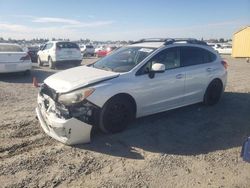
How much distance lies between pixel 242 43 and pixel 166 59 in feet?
114

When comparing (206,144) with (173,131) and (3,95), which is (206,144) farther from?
(3,95)

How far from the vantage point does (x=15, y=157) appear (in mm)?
4648

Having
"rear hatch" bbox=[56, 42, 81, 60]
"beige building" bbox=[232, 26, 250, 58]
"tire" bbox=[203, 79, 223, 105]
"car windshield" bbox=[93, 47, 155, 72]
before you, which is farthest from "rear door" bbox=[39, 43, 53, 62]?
"beige building" bbox=[232, 26, 250, 58]

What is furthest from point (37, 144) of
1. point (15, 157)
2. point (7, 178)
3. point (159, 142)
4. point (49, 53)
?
point (49, 53)

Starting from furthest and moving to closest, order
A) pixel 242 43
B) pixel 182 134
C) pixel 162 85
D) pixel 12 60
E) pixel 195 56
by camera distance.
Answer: pixel 242 43 < pixel 12 60 < pixel 195 56 < pixel 162 85 < pixel 182 134

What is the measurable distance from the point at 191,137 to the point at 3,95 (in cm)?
628

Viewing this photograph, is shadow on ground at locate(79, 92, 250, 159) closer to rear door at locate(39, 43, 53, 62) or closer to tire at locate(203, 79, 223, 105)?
tire at locate(203, 79, 223, 105)

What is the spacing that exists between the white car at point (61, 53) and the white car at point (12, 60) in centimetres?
410

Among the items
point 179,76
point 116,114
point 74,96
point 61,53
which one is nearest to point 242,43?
point 61,53

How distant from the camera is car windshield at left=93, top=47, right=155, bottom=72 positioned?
609cm

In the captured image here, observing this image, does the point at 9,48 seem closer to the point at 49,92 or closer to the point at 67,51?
the point at 67,51

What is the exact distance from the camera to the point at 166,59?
6.52 m

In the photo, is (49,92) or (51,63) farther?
(51,63)

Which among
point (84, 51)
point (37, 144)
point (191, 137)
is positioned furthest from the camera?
point (84, 51)
